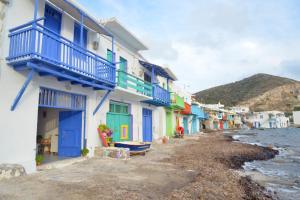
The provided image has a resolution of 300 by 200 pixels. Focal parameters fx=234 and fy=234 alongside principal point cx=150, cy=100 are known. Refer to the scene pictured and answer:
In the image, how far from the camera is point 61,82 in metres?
10.4

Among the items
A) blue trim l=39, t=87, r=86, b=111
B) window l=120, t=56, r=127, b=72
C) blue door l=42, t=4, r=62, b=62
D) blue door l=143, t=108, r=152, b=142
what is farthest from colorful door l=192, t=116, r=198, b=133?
blue door l=42, t=4, r=62, b=62

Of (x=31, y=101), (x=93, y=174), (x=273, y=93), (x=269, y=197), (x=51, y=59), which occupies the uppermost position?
(x=273, y=93)

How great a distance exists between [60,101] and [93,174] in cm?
384

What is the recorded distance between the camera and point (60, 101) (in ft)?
34.6

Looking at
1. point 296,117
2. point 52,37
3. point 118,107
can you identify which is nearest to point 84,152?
point 118,107

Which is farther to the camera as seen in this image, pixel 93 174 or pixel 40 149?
pixel 40 149

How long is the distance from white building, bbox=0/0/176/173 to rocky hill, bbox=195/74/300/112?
114m

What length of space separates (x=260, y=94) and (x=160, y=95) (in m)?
133

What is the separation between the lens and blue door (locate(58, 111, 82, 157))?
11969mm

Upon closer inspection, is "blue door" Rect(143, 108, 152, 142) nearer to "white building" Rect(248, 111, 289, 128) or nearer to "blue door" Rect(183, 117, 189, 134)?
"blue door" Rect(183, 117, 189, 134)

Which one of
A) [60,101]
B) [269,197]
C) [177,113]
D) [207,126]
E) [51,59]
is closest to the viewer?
[269,197]

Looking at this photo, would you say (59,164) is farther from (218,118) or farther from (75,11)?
(218,118)

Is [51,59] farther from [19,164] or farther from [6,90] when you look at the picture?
[19,164]

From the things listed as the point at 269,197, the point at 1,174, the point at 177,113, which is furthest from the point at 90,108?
the point at 177,113
